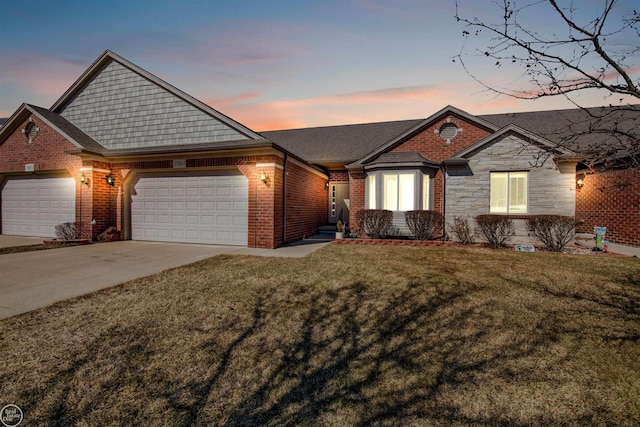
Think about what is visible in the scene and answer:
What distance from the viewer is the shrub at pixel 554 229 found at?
34.4 feet

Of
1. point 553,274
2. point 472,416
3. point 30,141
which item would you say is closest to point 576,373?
point 472,416

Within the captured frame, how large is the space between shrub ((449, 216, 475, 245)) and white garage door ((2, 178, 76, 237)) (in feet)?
52.7

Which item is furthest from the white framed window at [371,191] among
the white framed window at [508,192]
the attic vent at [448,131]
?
the white framed window at [508,192]

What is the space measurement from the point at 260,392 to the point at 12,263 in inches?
360

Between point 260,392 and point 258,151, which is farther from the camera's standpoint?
point 258,151

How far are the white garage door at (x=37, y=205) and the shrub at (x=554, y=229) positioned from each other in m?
18.5

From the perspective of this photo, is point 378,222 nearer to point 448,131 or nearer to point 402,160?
point 402,160

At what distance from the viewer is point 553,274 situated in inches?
266

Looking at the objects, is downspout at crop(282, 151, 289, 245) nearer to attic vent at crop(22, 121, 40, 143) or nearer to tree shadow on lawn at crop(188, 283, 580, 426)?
tree shadow on lawn at crop(188, 283, 580, 426)

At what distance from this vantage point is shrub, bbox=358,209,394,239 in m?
12.7

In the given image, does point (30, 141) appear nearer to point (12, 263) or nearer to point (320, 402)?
point (12, 263)

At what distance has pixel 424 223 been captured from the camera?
12.3 m

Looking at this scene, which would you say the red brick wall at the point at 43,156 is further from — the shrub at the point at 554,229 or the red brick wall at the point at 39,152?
the shrub at the point at 554,229

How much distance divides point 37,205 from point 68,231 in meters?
3.31
